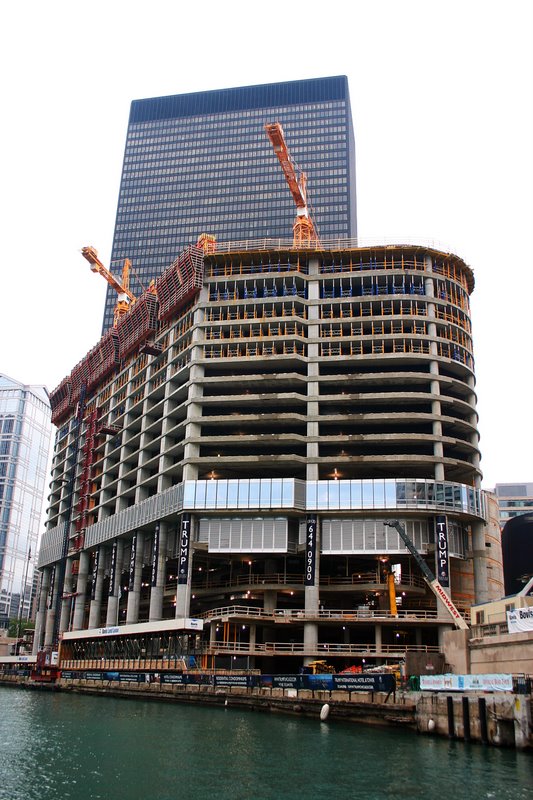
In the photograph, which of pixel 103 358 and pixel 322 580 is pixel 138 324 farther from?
pixel 322 580

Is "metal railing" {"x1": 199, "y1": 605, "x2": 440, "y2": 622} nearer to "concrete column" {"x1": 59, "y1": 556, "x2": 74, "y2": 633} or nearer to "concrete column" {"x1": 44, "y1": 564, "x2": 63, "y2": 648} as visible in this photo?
"concrete column" {"x1": 59, "y1": 556, "x2": 74, "y2": 633}

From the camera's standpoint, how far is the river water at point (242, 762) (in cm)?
3750

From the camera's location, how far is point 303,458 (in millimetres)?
108312

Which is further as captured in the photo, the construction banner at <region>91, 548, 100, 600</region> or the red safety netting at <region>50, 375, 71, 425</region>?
the red safety netting at <region>50, 375, 71, 425</region>

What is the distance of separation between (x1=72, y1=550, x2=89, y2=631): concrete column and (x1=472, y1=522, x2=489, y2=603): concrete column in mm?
77245

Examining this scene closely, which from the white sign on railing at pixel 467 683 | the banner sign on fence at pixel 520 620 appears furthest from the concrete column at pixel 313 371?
the white sign on railing at pixel 467 683

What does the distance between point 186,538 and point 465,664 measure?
48.5 m

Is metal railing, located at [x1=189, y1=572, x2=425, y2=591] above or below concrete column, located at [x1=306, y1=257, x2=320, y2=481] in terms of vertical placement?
below

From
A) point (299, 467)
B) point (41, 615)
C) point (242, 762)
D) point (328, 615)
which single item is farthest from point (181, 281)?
point (242, 762)

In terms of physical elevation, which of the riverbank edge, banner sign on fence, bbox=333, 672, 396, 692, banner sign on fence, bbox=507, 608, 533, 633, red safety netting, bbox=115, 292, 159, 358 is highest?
red safety netting, bbox=115, 292, 159, 358

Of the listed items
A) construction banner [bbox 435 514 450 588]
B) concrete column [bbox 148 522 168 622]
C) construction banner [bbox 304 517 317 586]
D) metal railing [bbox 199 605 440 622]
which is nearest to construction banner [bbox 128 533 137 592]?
concrete column [bbox 148 522 168 622]

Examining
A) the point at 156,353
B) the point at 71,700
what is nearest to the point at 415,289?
the point at 156,353

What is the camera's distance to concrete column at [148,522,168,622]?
11238cm

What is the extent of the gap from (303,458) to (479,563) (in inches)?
1125
